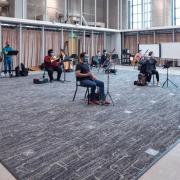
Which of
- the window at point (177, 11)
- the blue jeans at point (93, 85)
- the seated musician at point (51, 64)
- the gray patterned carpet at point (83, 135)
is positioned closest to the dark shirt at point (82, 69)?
the blue jeans at point (93, 85)

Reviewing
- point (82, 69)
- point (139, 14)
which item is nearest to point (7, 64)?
point (82, 69)

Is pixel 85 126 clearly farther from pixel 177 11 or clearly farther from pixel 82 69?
pixel 177 11

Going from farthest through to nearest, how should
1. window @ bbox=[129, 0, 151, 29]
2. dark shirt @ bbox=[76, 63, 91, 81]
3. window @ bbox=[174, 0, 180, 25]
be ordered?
window @ bbox=[129, 0, 151, 29], window @ bbox=[174, 0, 180, 25], dark shirt @ bbox=[76, 63, 91, 81]

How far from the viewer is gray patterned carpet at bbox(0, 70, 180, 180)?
2828mm

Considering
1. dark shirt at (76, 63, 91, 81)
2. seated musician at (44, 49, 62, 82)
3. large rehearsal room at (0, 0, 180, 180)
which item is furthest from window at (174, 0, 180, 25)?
dark shirt at (76, 63, 91, 81)

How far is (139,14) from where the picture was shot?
19.9 meters

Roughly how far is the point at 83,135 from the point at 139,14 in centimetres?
1750

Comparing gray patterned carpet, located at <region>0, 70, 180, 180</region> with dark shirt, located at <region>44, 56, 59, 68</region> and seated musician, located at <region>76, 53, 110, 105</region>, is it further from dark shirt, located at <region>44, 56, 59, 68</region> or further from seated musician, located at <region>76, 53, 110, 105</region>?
dark shirt, located at <region>44, 56, 59, 68</region>

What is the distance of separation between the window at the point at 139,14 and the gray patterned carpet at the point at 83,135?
44.8 ft

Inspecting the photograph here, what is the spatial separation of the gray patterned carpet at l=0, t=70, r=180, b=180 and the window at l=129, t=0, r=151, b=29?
13.7m

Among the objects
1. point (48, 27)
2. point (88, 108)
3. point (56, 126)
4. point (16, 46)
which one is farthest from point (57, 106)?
point (48, 27)

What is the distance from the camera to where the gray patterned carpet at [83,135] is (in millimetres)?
2828

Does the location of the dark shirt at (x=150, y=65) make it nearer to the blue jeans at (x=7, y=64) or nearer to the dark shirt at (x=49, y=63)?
the dark shirt at (x=49, y=63)

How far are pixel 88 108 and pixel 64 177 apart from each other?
3.00 m
